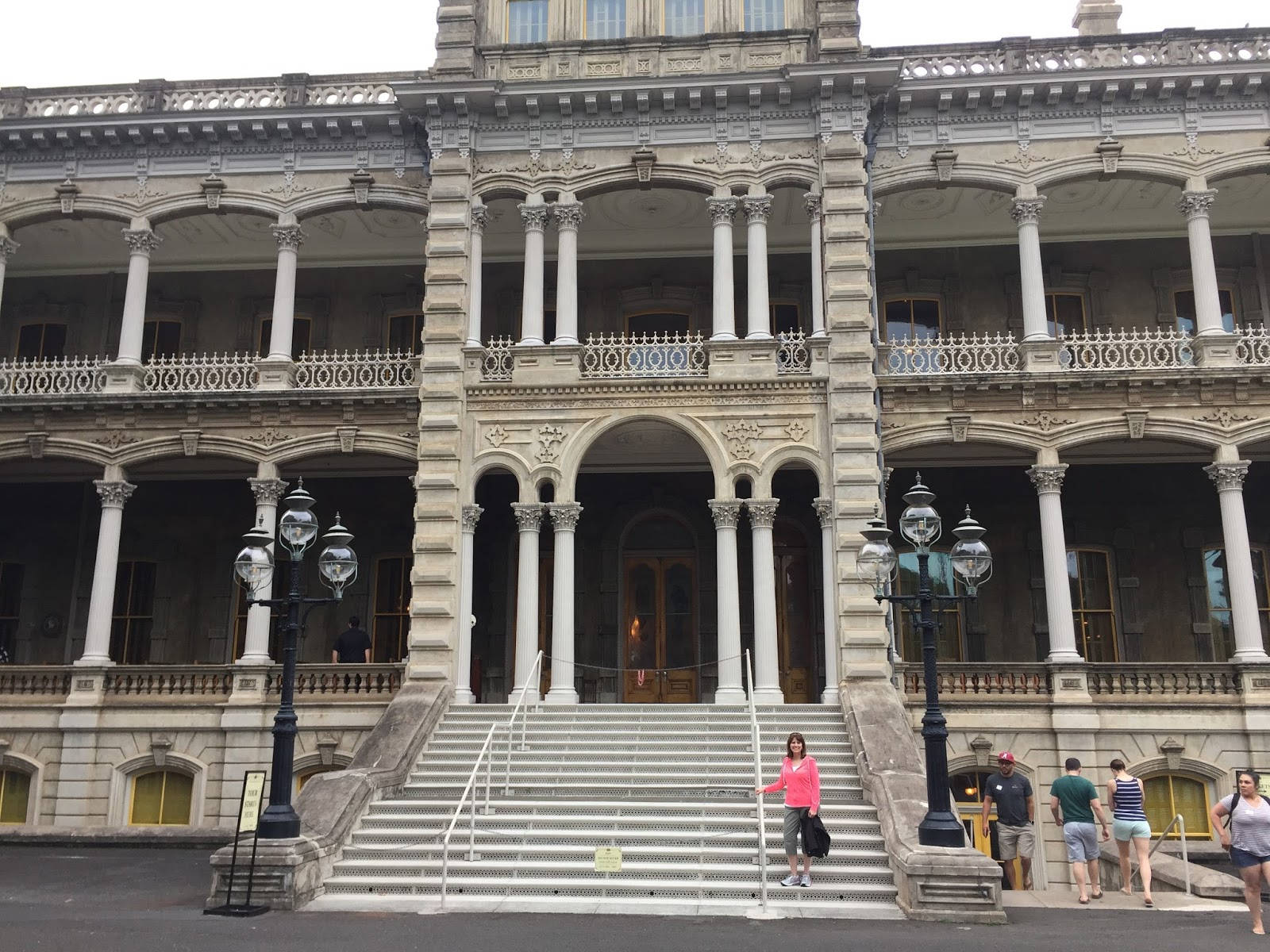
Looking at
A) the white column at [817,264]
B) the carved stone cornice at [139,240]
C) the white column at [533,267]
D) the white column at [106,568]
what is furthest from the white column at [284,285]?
the white column at [817,264]

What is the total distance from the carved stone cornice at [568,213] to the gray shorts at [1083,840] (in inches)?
507

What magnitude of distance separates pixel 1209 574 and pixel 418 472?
14.9 metres

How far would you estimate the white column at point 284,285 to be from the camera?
20.3 metres

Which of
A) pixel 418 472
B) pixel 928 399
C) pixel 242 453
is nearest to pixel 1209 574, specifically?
pixel 928 399

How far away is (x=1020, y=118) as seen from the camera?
1981cm

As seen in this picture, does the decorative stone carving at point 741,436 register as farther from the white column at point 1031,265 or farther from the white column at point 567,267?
the white column at point 1031,265

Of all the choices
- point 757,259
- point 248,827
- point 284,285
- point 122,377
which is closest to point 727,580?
point 757,259

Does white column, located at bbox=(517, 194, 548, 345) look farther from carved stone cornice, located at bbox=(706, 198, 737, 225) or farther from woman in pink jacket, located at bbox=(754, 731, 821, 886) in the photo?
woman in pink jacket, located at bbox=(754, 731, 821, 886)

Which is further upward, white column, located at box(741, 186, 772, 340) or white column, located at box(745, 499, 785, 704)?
white column, located at box(741, 186, 772, 340)

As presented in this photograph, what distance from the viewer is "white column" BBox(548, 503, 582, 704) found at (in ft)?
58.3

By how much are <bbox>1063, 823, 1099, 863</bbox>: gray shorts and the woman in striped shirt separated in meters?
0.24

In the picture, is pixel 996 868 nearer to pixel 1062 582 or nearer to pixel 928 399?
pixel 1062 582

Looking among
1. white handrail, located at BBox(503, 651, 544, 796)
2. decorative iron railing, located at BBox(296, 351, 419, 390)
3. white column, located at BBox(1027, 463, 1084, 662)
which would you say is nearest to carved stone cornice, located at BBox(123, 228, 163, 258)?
decorative iron railing, located at BBox(296, 351, 419, 390)

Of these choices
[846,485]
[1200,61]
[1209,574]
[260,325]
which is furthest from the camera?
[260,325]
